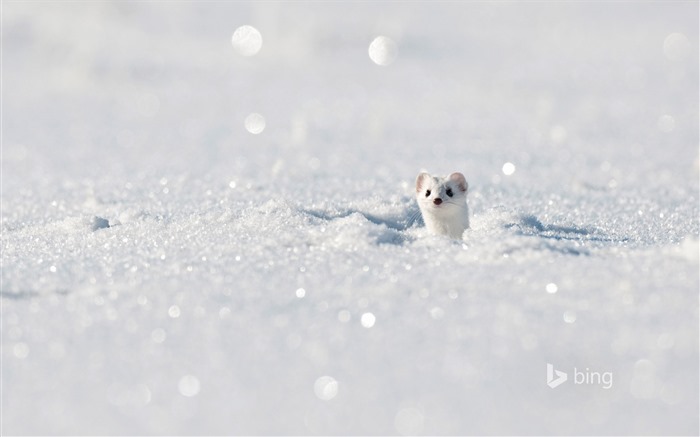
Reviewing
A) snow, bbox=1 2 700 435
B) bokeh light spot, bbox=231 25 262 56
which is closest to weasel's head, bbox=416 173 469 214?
snow, bbox=1 2 700 435

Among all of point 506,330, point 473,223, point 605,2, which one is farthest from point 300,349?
point 605,2

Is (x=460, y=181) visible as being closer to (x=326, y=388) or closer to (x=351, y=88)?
(x=326, y=388)

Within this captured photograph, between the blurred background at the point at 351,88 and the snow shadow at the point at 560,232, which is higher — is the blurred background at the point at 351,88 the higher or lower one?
the higher one

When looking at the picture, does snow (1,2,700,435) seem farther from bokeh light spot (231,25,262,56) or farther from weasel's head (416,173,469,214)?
bokeh light spot (231,25,262,56)

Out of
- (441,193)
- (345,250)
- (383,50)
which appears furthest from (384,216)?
(383,50)

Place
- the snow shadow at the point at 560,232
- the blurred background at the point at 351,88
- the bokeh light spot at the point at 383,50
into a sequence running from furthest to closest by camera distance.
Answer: the bokeh light spot at the point at 383,50, the blurred background at the point at 351,88, the snow shadow at the point at 560,232

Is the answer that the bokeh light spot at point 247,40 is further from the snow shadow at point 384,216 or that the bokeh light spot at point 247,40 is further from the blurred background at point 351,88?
the snow shadow at point 384,216

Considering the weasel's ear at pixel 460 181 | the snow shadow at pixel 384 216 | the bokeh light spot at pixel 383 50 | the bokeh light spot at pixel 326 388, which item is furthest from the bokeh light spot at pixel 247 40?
the bokeh light spot at pixel 326 388

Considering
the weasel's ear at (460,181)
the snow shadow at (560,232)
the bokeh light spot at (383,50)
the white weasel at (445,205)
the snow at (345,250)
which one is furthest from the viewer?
the bokeh light spot at (383,50)

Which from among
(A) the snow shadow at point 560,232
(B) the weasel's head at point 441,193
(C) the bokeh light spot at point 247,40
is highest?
(C) the bokeh light spot at point 247,40
